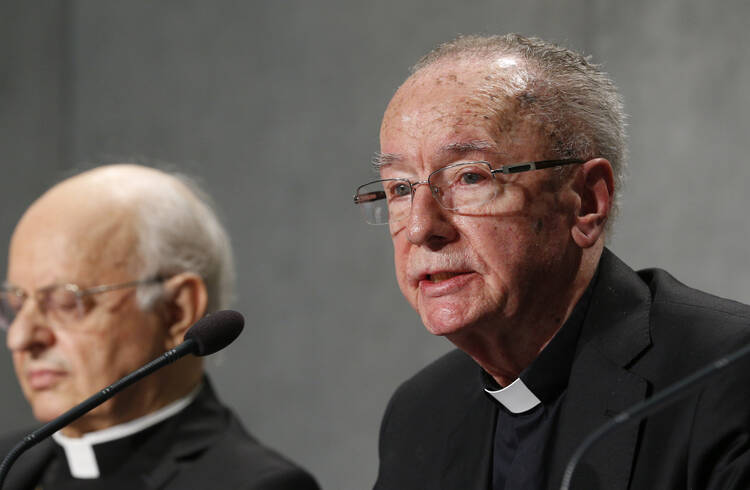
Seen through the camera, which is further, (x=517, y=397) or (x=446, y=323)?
(x=517, y=397)

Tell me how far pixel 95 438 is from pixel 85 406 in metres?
1.02

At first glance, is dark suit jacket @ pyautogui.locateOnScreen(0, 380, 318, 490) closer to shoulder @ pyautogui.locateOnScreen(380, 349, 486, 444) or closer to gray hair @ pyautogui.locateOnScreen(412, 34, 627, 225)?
shoulder @ pyautogui.locateOnScreen(380, 349, 486, 444)

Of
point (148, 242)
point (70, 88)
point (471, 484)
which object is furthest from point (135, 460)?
point (70, 88)

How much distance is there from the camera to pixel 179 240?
2943 mm

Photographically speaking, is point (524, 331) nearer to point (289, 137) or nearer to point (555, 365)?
point (555, 365)

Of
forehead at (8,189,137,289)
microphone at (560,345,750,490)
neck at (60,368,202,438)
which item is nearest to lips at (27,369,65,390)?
neck at (60,368,202,438)

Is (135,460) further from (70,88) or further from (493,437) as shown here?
(70,88)

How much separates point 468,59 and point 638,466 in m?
0.85

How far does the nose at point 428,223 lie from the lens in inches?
76.4

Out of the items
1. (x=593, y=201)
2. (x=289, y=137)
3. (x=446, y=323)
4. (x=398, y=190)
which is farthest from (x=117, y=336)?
(x=289, y=137)

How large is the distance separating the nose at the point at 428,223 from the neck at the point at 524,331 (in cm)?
18

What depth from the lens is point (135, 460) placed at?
2.83m

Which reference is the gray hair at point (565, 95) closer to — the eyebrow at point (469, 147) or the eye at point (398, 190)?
the eyebrow at point (469, 147)

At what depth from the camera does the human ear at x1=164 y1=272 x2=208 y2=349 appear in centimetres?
290
